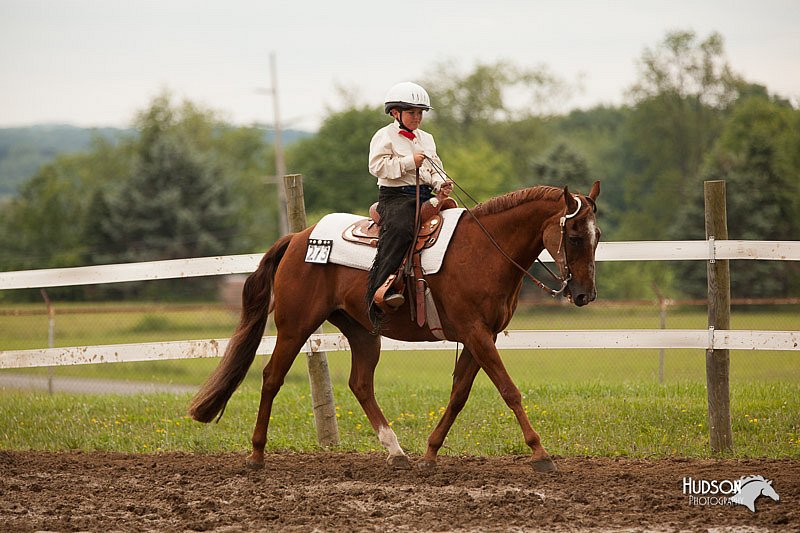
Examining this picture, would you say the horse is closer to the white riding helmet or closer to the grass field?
the white riding helmet

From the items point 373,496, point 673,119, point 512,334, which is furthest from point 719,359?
point 673,119

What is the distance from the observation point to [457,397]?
23.0 ft

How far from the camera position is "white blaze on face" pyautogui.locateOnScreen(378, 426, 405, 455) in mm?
7168

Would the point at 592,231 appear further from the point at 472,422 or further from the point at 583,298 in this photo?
the point at 472,422

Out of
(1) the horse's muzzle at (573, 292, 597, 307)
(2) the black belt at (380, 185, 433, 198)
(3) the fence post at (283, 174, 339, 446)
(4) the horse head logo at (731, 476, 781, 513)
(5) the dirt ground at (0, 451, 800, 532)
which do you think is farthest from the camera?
(3) the fence post at (283, 174, 339, 446)

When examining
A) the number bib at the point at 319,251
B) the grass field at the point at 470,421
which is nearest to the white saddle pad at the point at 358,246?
the number bib at the point at 319,251

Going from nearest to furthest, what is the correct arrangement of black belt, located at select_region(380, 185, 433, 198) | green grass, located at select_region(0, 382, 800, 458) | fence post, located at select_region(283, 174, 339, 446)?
black belt, located at select_region(380, 185, 433, 198), green grass, located at select_region(0, 382, 800, 458), fence post, located at select_region(283, 174, 339, 446)

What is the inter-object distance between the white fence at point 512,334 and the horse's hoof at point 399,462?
3.96 feet

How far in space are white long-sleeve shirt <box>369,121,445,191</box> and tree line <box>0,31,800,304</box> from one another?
94.9ft

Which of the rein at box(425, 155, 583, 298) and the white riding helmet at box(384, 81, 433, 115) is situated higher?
the white riding helmet at box(384, 81, 433, 115)

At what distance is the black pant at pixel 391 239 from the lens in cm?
687

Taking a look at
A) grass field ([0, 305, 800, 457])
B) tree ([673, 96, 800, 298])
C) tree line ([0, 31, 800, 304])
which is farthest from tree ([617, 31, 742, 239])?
grass field ([0, 305, 800, 457])

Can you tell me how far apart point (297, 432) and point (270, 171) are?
63.1m

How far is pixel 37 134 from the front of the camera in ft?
530
